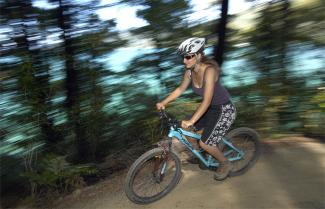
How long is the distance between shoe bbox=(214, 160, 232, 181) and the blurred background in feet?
5.94

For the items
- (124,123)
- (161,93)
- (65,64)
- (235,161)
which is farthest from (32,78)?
(235,161)

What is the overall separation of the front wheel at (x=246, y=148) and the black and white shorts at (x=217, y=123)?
0.58 meters

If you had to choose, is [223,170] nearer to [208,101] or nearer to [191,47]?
[208,101]

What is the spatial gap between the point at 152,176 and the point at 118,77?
2.15 metres

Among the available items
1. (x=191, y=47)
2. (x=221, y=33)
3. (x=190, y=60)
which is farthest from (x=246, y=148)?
(x=221, y=33)

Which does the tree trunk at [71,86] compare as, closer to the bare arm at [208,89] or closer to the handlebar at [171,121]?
the handlebar at [171,121]

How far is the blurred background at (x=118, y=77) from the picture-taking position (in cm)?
581

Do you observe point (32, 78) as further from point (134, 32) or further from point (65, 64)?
point (134, 32)

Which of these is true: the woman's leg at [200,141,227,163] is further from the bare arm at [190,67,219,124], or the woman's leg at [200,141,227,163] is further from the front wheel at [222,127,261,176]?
the bare arm at [190,67,219,124]

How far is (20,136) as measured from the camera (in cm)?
584

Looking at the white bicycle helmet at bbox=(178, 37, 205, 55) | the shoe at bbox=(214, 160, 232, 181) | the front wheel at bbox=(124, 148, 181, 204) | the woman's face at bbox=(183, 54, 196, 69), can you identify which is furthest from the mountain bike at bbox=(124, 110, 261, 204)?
the white bicycle helmet at bbox=(178, 37, 205, 55)

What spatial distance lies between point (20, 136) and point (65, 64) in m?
1.37

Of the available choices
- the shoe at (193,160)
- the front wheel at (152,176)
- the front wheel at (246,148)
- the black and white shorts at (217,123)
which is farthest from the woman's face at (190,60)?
the shoe at (193,160)

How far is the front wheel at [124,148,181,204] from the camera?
446 cm
